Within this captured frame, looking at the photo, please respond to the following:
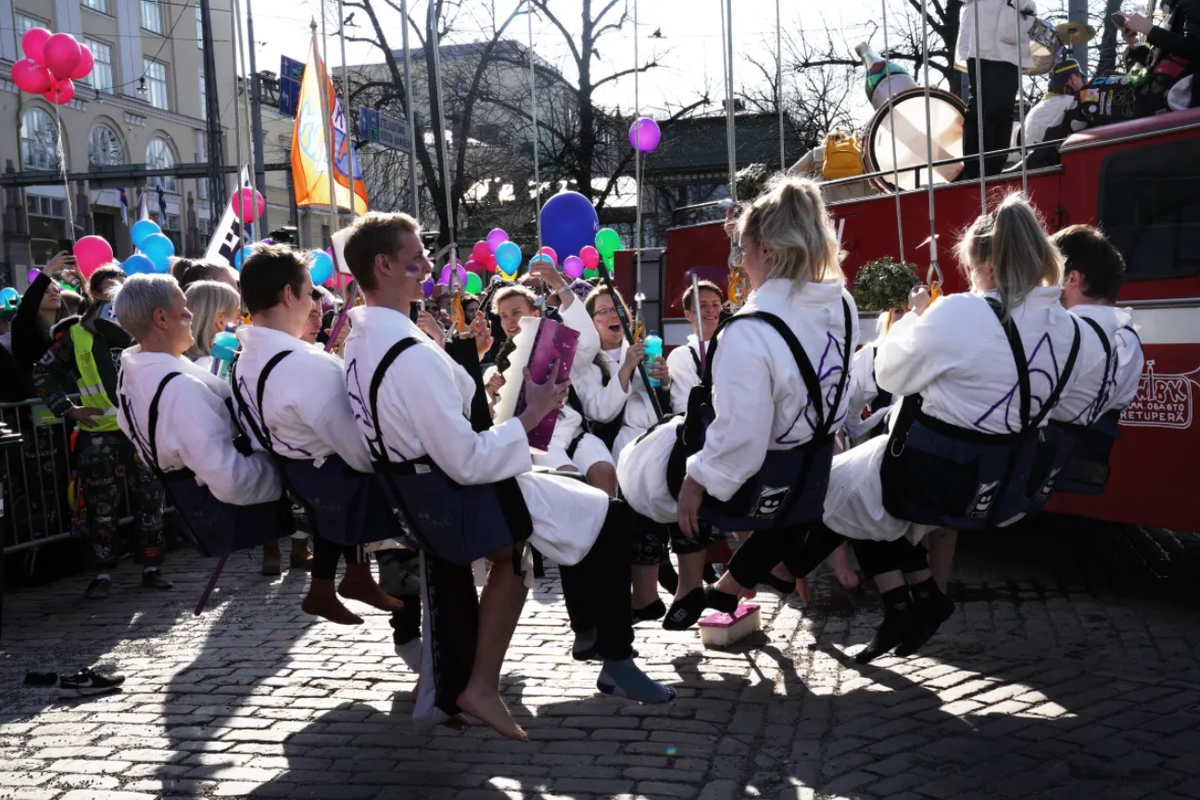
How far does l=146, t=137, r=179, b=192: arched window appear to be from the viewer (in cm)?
4019

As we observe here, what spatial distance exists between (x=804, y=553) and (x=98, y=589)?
4700 mm

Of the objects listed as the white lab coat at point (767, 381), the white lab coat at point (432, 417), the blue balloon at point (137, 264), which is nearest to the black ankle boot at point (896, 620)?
the white lab coat at point (767, 381)

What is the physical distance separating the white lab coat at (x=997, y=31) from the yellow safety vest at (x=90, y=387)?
6.36 m

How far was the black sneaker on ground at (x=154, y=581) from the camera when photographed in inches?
305

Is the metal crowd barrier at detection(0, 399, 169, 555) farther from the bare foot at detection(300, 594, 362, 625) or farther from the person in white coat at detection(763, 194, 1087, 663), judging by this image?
the person in white coat at detection(763, 194, 1087, 663)

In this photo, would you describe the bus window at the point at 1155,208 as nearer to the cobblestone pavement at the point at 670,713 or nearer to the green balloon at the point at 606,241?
the cobblestone pavement at the point at 670,713

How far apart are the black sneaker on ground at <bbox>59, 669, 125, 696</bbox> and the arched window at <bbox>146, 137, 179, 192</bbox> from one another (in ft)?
123

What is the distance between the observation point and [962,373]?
4531 millimetres

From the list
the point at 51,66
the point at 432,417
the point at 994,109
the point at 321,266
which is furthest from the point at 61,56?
the point at 432,417

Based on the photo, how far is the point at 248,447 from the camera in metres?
4.84

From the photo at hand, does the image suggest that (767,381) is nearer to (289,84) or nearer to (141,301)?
(141,301)

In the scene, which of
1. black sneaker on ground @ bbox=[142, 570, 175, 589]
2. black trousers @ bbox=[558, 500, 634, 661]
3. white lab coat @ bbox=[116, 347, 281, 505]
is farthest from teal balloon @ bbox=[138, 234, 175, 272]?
black trousers @ bbox=[558, 500, 634, 661]

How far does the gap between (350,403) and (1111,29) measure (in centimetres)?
1138

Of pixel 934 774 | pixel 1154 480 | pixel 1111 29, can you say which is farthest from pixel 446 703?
pixel 1111 29
